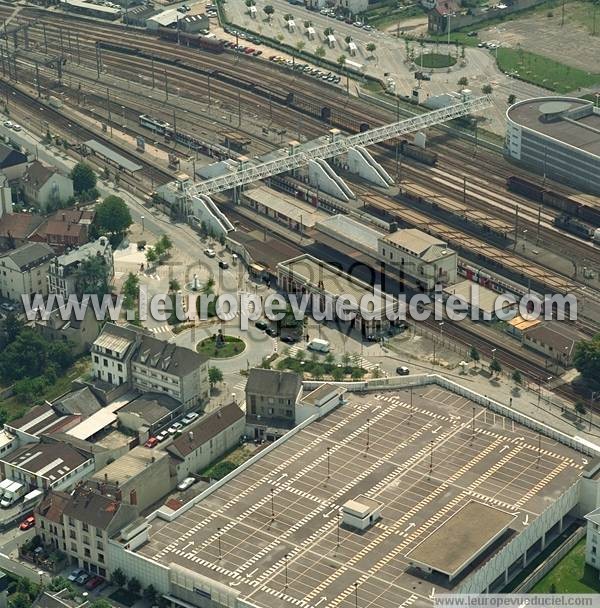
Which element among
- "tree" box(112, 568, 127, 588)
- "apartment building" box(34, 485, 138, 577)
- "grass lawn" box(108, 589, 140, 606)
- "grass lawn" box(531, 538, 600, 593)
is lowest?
"grass lawn" box(108, 589, 140, 606)

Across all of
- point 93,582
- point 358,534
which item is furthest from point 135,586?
point 358,534

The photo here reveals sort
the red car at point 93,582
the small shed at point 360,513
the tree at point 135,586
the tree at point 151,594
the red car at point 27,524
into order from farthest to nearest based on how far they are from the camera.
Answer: the red car at point 27,524 → the small shed at point 360,513 → the red car at point 93,582 → the tree at point 135,586 → the tree at point 151,594

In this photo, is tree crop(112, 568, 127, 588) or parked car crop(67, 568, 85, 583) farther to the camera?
parked car crop(67, 568, 85, 583)

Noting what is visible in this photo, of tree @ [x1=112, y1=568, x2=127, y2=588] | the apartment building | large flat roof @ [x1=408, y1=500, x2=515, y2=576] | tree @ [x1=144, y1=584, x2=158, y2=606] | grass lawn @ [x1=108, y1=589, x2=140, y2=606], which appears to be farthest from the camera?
the apartment building

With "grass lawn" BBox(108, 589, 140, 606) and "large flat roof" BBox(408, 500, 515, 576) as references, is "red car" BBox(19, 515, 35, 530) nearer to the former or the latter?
"grass lawn" BBox(108, 589, 140, 606)

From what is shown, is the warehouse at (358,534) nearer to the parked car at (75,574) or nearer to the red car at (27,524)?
the parked car at (75,574)

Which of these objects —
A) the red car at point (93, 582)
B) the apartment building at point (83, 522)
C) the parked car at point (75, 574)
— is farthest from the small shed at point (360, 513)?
the parked car at point (75, 574)

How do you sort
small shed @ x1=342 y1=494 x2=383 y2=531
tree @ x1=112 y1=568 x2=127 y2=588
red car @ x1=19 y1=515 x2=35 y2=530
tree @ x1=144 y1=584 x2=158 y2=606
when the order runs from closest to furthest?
tree @ x1=144 y1=584 x2=158 y2=606
tree @ x1=112 y1=568 x2=127 y2=588
small shed @ x1=342 y1=494 x2=383 y2=531
red car @ x1=19 y1=515 x2=35 y2=530

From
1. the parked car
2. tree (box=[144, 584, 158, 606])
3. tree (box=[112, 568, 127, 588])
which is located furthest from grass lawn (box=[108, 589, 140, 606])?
the parked car
